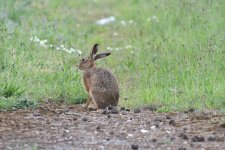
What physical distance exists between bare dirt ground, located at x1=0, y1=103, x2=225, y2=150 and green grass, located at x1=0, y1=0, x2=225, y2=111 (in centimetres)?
44

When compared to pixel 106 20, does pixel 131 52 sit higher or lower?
lower

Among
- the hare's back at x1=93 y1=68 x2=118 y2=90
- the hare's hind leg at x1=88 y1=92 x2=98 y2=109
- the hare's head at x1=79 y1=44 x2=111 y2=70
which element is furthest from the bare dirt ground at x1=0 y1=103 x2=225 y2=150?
the hare's head at x1=79 y1=44 x2=111 y2=70

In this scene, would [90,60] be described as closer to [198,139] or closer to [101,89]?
[101,89]

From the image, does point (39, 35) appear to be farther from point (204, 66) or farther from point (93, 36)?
point (204, 66)

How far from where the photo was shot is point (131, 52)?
1226 cm

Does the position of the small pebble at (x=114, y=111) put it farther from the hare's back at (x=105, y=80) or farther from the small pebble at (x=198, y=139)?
the small pebble at (x=198, y=139)

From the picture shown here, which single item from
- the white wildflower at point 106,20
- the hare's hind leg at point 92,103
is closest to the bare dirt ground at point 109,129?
the hare's hind leg at point 92,103

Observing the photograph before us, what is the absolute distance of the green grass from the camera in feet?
31.0

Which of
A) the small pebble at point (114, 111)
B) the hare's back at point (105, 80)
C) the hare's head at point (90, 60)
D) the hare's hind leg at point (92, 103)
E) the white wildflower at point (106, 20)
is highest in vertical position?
the white wildflower at point (106, 20)

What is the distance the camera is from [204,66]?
10.2 metres

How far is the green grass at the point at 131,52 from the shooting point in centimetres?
944

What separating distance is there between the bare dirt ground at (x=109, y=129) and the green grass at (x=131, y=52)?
436 mm

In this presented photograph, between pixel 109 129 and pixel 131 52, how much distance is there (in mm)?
Answer: 4481

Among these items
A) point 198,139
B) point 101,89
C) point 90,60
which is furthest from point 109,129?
point 90,60
